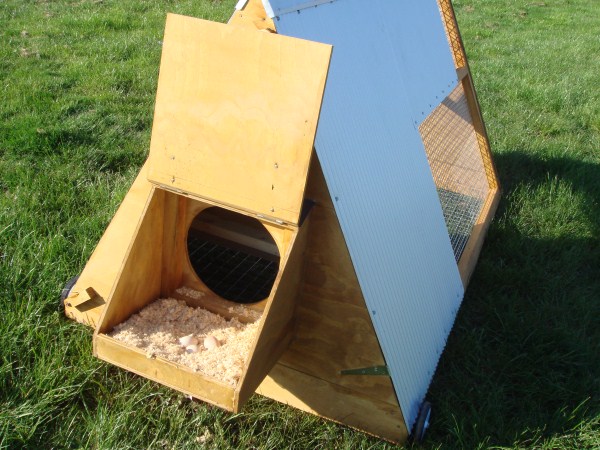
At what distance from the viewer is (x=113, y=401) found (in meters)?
2.47

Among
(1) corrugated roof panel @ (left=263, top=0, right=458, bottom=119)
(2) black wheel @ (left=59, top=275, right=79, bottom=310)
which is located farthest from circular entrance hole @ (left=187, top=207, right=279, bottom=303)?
(1) corrugated roof panel @ (left=263, top=0, right=458, bottom=119)

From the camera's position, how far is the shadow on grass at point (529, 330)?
258 centimetres

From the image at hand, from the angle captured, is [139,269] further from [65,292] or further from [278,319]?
[65,292]

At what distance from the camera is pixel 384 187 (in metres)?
2.30

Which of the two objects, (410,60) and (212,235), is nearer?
(212,235)

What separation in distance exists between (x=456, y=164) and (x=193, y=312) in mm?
1982

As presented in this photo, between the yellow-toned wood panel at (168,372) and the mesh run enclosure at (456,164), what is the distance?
72.8 inches

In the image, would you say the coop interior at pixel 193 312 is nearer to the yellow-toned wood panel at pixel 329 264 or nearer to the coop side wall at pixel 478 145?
the yellow-toned wood panel at pixel 329 264

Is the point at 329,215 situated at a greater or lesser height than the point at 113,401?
greater

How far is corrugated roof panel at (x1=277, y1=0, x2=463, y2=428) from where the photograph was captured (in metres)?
2.04

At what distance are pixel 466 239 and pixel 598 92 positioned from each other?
12.0 ft

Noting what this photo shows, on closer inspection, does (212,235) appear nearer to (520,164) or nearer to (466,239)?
(466,239)

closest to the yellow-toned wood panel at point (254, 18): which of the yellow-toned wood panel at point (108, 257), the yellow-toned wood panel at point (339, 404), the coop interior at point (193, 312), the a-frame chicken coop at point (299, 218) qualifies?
the a-frame chicken coop at point (299, 218)

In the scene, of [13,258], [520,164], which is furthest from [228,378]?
[520,164]
